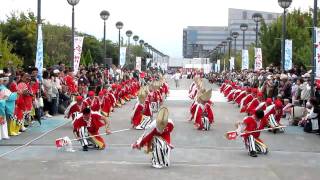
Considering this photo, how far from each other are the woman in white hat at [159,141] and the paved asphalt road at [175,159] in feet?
0.73

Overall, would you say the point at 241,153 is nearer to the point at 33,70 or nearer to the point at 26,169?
the point at 26,169

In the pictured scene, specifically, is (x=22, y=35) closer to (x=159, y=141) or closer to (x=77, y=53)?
(x=77, y=53)

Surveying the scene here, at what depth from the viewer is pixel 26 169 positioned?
37.1 ft

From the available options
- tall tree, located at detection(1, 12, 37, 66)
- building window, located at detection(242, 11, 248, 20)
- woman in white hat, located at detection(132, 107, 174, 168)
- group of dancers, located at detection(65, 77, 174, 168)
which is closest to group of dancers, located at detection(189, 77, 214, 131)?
group of dancers, located at detection(65, 77, 174, 168)

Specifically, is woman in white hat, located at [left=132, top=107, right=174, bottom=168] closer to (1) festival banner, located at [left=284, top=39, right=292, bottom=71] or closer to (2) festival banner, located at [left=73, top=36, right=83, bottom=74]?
(2) festival banner, located at [left=73, top=36, right=83, bottom=74]

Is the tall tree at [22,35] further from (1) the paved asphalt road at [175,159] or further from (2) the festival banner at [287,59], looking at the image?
(1) the paved asphalt road at [175,159]

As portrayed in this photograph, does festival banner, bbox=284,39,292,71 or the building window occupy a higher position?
the building window

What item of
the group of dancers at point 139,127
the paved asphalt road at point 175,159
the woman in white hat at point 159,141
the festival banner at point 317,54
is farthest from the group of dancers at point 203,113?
the woman in white hat at point 159,141

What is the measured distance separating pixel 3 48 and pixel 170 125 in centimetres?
2646

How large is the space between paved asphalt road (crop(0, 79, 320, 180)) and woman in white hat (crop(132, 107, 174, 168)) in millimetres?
223

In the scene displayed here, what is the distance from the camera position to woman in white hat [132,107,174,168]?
38.5 ft

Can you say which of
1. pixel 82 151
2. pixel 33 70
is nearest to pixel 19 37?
pixel 33 70

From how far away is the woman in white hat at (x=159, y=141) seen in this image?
38.5 ft

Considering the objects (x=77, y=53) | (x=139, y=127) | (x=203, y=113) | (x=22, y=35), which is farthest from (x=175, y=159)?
(x=22, y=35)
